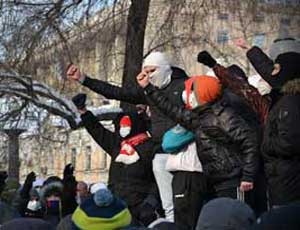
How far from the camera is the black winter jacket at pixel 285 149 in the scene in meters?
5.40

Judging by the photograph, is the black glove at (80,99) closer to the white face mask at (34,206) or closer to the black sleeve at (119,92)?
the black sleeve at (119,92)

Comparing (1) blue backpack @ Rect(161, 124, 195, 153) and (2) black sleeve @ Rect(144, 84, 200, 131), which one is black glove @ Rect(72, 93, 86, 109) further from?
(1) blue backpack @ Rect(161, 124, 195, 153)

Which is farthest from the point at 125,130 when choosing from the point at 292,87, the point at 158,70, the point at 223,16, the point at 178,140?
the point at 223,16

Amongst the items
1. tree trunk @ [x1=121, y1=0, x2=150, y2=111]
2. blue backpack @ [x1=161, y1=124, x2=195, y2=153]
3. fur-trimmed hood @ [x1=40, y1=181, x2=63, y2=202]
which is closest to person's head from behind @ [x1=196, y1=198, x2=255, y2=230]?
blue backpack @ [x1=161, y1=124, x2=195, y2=153]

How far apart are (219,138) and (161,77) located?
38.1 inches

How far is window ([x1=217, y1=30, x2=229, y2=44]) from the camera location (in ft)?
41.5

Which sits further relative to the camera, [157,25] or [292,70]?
[157,25]

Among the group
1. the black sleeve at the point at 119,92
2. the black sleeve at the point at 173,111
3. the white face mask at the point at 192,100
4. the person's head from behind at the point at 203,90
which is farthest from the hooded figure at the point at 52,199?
the person's head from behind at the point at 203,90

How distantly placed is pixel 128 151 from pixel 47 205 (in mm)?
1155

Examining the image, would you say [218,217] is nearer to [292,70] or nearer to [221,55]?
[292,70]

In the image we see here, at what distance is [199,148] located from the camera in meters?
5.98

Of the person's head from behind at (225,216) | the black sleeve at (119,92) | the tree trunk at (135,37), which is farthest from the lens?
the tree trunk at (135,37)

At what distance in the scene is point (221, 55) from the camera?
1320 cm

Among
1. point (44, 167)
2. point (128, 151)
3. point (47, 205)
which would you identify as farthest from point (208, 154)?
point (44, 167)
